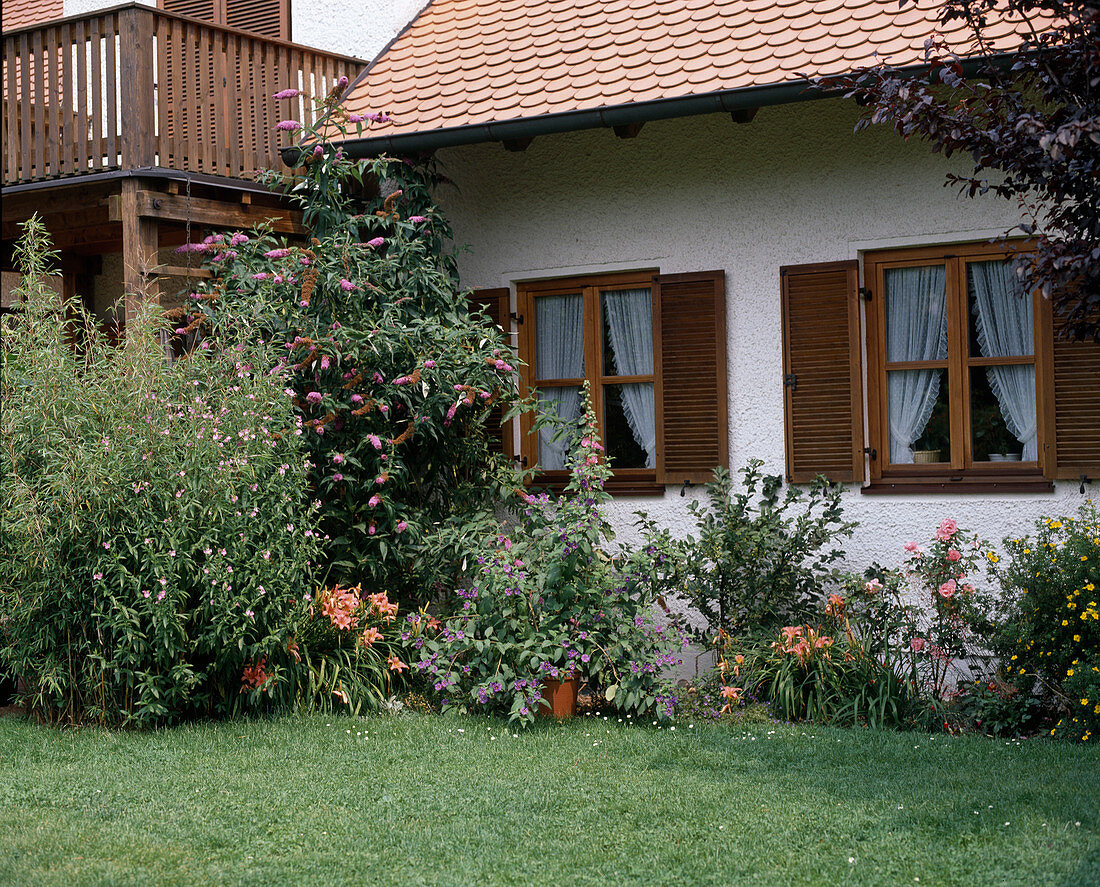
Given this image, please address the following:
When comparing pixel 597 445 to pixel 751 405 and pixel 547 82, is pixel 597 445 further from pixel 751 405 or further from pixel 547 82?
pixel 547 82

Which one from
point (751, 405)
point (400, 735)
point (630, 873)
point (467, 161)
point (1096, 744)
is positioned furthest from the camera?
point (467, 161)

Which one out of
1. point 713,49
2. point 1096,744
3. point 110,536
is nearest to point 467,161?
point 713,49

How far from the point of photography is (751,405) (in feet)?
25.0

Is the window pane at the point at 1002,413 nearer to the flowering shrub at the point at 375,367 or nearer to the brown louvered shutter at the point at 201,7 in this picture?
the flowering shrub at the point at 375,367

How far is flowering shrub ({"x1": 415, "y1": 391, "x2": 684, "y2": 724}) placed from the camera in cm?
625

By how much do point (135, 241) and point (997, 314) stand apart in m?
5.57

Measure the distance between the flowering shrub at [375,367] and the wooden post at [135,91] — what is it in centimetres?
75

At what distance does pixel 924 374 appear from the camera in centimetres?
727

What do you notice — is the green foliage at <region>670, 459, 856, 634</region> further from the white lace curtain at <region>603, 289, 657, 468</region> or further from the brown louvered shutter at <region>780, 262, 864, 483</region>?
the white lace curtain at <region>603, 289, 657, 468</region>

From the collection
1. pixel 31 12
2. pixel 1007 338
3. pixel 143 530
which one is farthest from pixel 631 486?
pixel 31 12

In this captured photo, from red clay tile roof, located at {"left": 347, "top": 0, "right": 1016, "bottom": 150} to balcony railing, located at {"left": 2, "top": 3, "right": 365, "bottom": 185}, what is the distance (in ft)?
2.26

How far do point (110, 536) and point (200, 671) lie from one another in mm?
961

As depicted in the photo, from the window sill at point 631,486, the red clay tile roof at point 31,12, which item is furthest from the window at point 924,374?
the red clay tile roof at point 31,12

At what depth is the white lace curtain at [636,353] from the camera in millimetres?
8062
